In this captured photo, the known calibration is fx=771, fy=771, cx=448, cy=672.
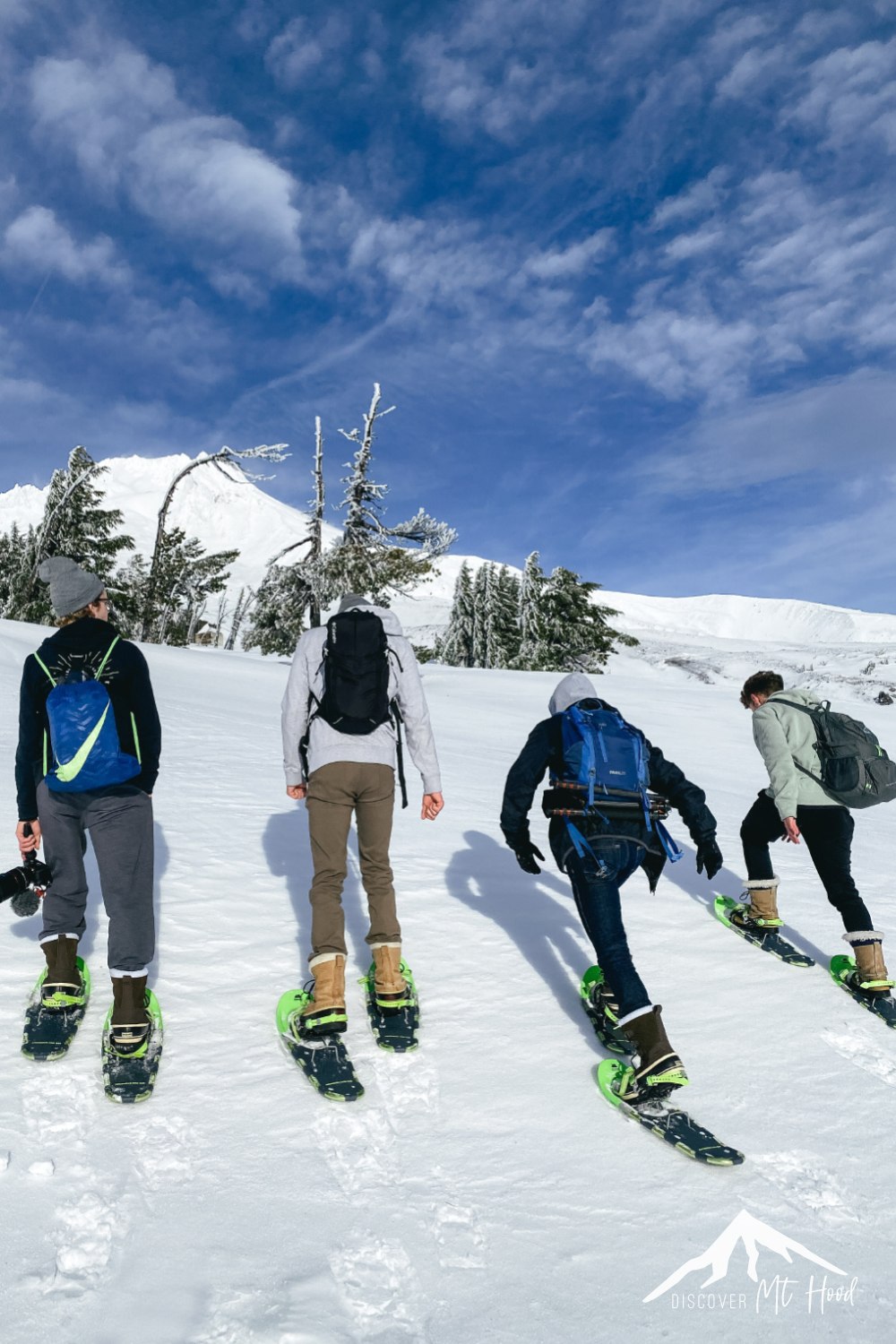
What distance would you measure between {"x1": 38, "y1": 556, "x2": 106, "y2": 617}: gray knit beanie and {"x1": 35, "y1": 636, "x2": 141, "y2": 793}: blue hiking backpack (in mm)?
316

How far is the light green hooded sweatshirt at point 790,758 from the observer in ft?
15.8

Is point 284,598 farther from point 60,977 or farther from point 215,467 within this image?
point 60,977

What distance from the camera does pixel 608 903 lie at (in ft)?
11.8

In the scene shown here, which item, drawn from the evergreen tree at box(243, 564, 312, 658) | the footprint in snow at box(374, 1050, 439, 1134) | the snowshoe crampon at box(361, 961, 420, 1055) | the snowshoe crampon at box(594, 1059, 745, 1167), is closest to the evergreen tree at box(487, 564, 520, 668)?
the evergreen tree at box(243, 564, 312, 658)

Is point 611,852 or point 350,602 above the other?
point 350,602

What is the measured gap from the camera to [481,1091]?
138 inches

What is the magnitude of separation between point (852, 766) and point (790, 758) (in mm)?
346

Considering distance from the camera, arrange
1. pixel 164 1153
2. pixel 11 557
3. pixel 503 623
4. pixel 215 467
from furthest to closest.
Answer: pixel 503 623, pixel 11 557, pixel 215 467, pixel 164 1153

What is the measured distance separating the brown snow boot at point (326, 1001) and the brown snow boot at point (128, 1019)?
2.32 feet

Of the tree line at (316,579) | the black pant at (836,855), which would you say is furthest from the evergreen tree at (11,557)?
the black pant at (836,855)

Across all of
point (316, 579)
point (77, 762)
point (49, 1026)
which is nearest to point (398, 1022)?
point (49, 1026)

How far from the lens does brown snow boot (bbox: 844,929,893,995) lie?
457cm

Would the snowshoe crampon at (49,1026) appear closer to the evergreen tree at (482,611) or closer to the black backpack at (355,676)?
the black backpack at (355,676)

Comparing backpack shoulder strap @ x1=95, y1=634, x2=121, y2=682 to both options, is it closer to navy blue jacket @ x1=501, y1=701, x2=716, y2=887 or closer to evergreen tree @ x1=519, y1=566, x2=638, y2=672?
navy blue jacket @ x1=501, y1=701, x2=716, y2=887
